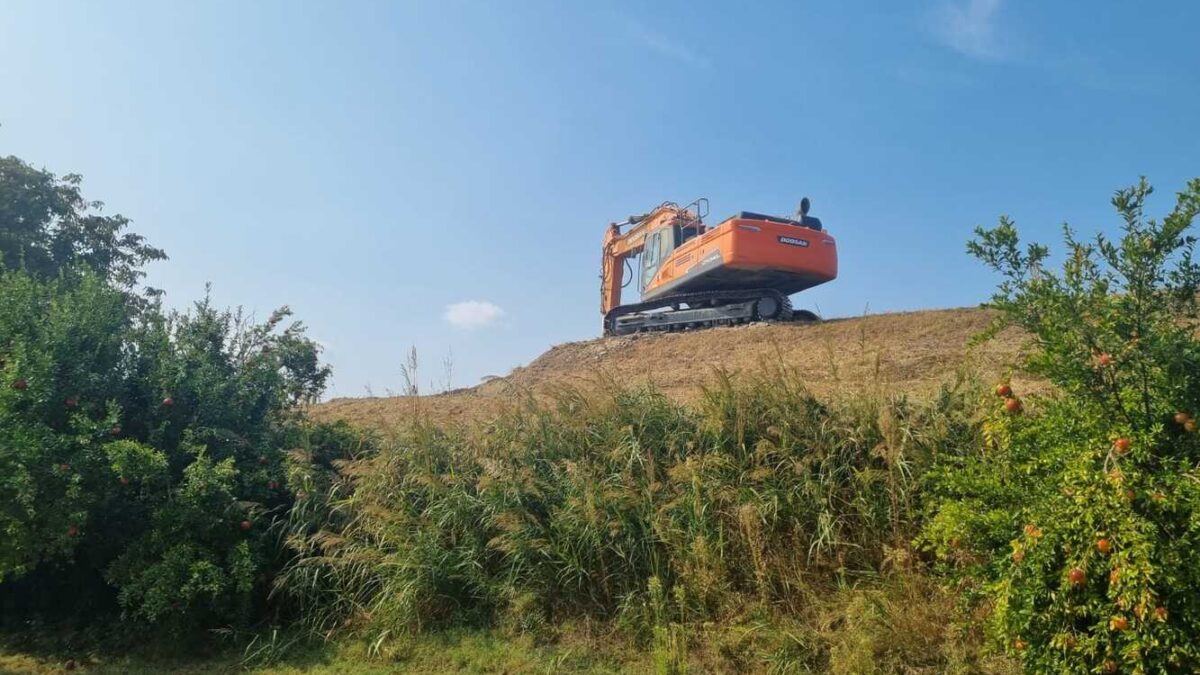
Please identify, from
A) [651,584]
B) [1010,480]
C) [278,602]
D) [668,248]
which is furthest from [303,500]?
[668,248]

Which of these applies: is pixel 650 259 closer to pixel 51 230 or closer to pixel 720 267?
pixel 720 267

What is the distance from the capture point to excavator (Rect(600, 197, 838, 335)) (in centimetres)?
1908

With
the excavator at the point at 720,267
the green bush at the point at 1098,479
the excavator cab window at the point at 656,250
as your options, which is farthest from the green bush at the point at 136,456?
the excavator cab window at the point at 656,250

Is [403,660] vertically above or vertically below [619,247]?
below

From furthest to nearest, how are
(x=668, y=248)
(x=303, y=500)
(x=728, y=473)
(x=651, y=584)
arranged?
(x=668, y=248)
(x=303, y=500)
(x=728, y=473)
(x=651, y=584)

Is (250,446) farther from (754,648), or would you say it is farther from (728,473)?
(754,648)

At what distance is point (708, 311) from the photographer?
21453mm

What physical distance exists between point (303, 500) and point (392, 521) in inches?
39.6

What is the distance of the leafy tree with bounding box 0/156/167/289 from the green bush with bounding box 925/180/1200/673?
46.6 feet

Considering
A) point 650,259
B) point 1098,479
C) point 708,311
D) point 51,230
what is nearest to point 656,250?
point 650,259

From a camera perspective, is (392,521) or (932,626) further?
(392,521)

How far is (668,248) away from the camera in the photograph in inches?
875

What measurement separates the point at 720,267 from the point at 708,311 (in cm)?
247

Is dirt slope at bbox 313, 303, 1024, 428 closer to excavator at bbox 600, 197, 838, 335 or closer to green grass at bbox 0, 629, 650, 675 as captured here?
excavator at bbox 600, 197, 838, 335
